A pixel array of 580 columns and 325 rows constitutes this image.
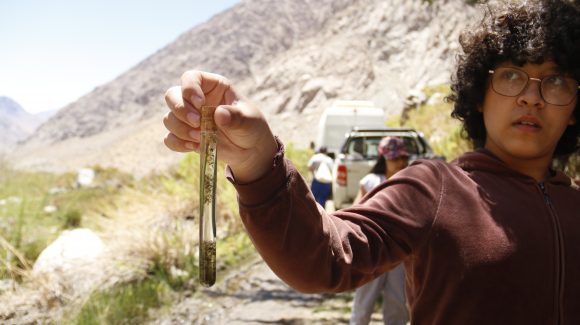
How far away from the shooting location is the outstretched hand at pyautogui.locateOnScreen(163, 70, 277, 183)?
3.30 ft

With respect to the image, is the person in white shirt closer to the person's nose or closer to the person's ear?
the person's ear

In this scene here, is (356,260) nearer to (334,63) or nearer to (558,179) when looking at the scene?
(558,179)

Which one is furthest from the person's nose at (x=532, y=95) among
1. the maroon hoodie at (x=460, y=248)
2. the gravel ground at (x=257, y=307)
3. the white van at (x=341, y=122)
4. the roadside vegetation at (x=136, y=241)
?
the white van at (x=341, y=122)

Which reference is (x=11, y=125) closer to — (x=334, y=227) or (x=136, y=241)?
(x=136, y=241)

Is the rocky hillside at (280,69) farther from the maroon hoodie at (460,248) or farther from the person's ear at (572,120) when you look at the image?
the maroon hoodie at (460,248)

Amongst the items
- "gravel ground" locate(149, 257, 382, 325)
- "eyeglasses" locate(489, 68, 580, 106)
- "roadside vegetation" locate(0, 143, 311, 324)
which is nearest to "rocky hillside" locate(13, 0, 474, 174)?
"roadside vegetation" locate(0, 143, 311, 324)

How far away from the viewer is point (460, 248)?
145 centimetres

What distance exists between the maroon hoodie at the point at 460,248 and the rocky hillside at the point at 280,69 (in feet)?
31.9

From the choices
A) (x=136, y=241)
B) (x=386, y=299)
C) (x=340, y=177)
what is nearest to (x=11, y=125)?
(x=340, y=177)

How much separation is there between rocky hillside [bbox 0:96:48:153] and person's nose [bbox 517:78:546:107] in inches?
245

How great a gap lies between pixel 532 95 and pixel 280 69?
50008 millimetres

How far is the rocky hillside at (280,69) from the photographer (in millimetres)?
40125

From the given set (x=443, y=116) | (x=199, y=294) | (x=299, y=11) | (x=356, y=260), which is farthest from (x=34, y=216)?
(x=299, y=11)

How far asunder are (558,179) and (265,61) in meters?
72.2
